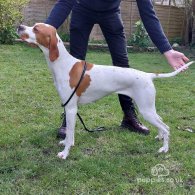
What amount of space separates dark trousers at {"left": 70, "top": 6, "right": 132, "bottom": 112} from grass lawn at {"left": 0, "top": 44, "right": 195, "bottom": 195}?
0.95m

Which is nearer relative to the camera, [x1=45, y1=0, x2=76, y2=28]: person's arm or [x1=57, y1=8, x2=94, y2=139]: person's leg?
[x1=45, y1=0, x2=76, y2=28]: person's arm

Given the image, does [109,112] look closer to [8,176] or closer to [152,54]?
[8,176]

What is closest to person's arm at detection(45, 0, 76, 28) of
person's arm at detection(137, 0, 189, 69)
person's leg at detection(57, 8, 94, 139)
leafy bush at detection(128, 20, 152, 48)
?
person's leg at detection(57, 8, 94, 139)

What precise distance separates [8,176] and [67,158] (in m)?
0.71

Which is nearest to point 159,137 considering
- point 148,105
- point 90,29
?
point 148,105

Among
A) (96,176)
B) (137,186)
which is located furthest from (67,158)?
(137,186)

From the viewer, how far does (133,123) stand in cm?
518

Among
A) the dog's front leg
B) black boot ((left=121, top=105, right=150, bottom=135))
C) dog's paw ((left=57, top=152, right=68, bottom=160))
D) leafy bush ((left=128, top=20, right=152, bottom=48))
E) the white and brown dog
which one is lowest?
leafy bush ((left=128, top=20, right=152, bottom=48))

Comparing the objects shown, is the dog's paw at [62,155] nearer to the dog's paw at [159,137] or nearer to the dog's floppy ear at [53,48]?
the dog's floppy ear at [53,48]

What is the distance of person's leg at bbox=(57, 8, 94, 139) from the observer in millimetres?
4801

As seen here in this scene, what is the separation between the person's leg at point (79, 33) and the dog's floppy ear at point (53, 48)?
79 centimetres

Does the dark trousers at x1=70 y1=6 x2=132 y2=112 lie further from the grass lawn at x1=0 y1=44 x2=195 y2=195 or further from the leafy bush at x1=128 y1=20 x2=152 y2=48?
the leafy bush at x1=128 y1=20 x2=152 y2=48

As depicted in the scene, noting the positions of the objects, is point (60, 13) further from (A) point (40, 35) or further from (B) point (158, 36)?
(B) point (158, 36)

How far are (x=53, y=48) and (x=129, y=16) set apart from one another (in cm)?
1214
